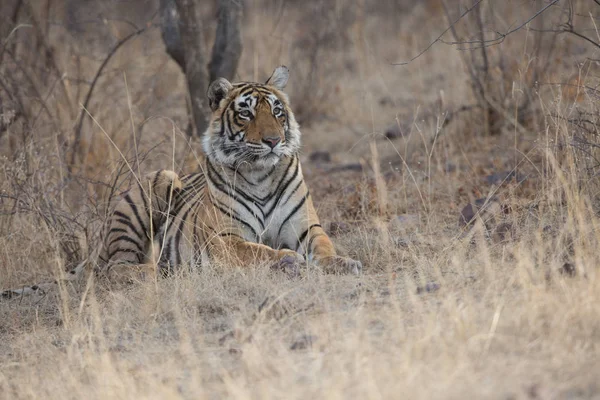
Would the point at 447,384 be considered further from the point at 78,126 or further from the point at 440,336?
the point at 78,126

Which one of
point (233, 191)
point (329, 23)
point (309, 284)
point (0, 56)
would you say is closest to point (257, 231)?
point (233, 191)

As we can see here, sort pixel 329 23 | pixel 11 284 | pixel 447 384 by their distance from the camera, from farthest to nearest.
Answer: pixel 329 23 < pixel 11 284 < pixel 447 384

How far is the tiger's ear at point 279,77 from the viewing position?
22.1ft

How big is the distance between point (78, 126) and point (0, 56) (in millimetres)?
1026

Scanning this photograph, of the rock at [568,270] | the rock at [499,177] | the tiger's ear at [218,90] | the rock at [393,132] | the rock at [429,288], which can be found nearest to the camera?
the rock at [568,270]

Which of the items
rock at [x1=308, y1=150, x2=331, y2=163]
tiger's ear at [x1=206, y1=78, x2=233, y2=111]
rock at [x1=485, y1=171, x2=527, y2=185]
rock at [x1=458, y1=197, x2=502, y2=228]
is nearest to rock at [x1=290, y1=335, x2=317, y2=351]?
rock at [x1=458, y1=197, x2=502, y2=228]

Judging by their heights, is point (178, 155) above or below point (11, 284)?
above

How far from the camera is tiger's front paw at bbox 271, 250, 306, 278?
5.59 m

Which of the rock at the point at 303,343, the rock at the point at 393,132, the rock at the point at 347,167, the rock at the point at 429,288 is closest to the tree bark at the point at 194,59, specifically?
the rock at the point at 347,167

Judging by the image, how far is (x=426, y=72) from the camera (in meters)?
12.6

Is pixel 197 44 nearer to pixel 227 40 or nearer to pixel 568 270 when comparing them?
pixel 227 40

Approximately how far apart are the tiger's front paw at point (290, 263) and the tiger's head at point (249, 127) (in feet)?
2.22

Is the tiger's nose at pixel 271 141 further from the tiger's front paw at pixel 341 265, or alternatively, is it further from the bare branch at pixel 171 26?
the bare branch at pixel 171 26

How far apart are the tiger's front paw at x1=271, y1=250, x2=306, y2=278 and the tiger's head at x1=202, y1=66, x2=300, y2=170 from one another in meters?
0.68
